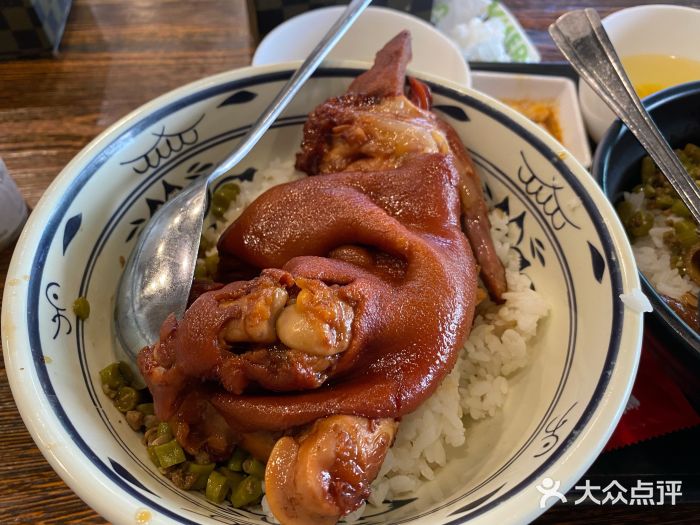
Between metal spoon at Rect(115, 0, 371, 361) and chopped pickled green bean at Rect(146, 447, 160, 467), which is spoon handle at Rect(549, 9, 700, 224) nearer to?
metal spoon at Rect(115, 0, 371, 361)

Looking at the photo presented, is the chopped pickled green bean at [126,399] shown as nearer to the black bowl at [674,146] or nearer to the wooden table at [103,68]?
the wooden table at [103,68]

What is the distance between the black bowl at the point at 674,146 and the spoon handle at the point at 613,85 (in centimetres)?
7

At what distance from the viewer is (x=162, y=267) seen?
5.24ft

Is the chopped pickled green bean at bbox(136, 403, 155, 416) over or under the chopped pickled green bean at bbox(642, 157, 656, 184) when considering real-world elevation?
under

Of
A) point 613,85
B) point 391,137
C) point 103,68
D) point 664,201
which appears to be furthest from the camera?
point 103,68

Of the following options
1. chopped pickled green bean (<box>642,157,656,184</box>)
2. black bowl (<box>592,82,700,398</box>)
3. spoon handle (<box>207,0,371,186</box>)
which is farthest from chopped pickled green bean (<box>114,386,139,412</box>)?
chopped pickled green bean (<box>642,157,656,184</box>)

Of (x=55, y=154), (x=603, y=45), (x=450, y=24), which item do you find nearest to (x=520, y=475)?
(x=603, y=45)

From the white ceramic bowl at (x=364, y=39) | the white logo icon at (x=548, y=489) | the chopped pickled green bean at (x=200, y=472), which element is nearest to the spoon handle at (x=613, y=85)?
the white ceramic bowl at (x=364, y=39)

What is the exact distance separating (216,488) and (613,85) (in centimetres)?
188

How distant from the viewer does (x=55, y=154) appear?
245 cm

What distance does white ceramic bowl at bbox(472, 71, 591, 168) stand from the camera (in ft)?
9.10

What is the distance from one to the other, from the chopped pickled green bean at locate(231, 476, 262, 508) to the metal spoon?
471 mm

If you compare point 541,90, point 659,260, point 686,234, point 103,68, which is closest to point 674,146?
point 686,234

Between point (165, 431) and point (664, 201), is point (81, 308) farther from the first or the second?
point (664, 201)
